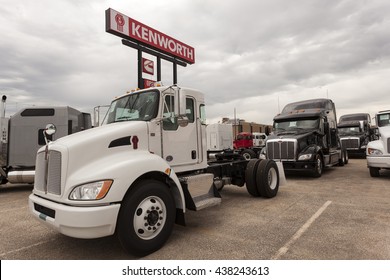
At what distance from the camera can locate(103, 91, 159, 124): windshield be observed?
437 centimetres

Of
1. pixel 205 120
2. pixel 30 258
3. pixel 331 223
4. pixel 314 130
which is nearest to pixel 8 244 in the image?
pixel 30 258

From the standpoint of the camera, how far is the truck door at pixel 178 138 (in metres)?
4.40

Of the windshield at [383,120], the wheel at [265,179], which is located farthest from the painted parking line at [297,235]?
the windshield at [383,120]

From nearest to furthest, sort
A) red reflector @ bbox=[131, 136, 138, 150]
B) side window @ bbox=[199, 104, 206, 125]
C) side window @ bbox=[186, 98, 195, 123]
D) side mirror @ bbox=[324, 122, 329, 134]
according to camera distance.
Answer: red reflector @ bbox=[131, 136, 138, 150], side window @ bbox=[186, 98, 195, 123], side window @ bbox=[199, 104, 206, 125], side mirror @ bbox=[324, 122, 329, 134]

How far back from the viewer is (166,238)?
12.5 ft

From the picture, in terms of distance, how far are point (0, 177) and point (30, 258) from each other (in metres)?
6.83

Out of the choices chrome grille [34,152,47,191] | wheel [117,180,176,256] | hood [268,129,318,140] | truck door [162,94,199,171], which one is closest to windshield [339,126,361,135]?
hood [268,129,318,140]

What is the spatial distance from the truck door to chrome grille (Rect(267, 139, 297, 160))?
6354mm

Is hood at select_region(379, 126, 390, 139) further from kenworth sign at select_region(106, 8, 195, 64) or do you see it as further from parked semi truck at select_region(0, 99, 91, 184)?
parked semi truck at select_region(0, 99, 91, 184)

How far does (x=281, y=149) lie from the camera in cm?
1049

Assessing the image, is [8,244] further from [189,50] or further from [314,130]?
[189,50]

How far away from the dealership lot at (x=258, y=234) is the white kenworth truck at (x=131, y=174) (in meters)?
0.50

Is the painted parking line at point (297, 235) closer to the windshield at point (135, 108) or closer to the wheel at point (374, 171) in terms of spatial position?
the windshield at point (135, 108)
